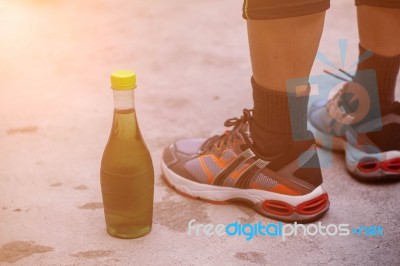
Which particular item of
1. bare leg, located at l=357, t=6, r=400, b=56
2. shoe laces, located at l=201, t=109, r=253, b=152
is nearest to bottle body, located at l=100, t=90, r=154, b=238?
shoe laces, located at l=201, t=109, r=253, b=152

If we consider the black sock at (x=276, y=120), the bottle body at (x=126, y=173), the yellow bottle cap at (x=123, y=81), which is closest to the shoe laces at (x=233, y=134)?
the black sock at (x=276, y=120)

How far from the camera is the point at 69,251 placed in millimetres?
1524

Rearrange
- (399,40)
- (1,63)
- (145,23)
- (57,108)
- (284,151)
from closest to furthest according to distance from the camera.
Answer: (284,151) < (399,40) < (57,108) < (1,63) < (145,23)

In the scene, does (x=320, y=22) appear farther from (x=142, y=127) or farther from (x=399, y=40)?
(x=142, y=127)

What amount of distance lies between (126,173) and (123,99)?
7.2 inches

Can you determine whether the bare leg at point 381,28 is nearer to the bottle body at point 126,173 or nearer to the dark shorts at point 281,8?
the dark shorts at point 281,8

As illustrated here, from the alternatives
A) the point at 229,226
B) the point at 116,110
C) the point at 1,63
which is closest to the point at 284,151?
the point at 229,226

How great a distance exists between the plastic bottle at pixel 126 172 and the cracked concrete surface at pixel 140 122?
0.08 m

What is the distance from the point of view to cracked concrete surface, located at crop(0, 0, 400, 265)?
1537 mm

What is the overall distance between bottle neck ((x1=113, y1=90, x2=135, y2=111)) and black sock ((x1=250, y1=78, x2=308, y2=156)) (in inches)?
13.6

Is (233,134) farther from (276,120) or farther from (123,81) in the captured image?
(123,81)

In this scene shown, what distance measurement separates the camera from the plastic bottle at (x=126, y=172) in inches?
59.6

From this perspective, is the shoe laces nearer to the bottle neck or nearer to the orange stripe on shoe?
the orange stripe on shoe

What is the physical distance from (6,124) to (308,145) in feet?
3.85
